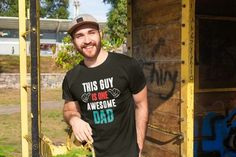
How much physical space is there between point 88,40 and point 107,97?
1.35ft

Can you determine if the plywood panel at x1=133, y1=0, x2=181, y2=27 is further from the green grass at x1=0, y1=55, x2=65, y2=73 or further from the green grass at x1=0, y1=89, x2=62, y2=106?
the green grass at x1=0, y1=55, x2=65, y2=73

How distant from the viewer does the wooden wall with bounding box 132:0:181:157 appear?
4.92m

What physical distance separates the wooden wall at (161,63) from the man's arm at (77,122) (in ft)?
7.06

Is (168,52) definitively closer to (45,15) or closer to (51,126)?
(51,126)

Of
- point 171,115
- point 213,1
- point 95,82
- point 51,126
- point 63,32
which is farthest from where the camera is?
point 63,32

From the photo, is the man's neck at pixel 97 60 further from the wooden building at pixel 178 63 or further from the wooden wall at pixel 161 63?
the wooden wall at pixel 161 63

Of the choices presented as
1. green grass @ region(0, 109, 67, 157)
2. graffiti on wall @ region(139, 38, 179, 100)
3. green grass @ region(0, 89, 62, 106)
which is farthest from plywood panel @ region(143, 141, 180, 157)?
green grass @ region(0, 89, 62, 106)

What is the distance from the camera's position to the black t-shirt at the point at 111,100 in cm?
279

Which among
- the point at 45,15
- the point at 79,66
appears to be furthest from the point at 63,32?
the point at 79,66

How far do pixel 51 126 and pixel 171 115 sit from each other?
741 cm

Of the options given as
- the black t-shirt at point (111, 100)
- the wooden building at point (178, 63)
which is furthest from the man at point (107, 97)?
the wooden building at point (178, 63)

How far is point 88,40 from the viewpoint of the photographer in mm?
2674

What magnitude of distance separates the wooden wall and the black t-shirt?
80.9 inches

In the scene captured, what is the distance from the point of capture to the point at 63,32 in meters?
46.0
